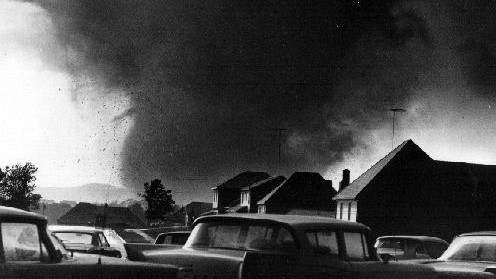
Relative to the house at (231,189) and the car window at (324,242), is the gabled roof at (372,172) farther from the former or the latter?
the house at (231,189)

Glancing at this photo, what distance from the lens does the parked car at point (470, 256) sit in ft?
34.3

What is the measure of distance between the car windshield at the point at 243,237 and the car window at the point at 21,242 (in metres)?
2.41

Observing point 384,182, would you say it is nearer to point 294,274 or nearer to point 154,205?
point 294,274

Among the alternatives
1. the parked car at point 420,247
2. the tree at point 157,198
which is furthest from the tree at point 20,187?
the parked car at point 420,247

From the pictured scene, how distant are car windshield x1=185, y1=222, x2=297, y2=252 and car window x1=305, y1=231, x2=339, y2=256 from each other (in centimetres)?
25

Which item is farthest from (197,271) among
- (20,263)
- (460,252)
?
(460,252)

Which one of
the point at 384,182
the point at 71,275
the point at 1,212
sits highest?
the point at 384,182

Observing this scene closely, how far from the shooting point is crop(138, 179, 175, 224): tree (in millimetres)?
160625

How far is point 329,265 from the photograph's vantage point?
8031 mm

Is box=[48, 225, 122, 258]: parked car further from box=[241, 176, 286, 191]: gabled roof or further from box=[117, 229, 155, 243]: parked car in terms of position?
box=[241, 176, 286, 191]: gabled roof

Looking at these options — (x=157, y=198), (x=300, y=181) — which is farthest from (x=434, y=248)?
(x=157, y=198)

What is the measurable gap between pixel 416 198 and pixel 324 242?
201ft

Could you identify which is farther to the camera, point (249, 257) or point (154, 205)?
point (154, 205)

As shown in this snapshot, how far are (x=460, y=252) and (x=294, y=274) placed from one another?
17.3ft
